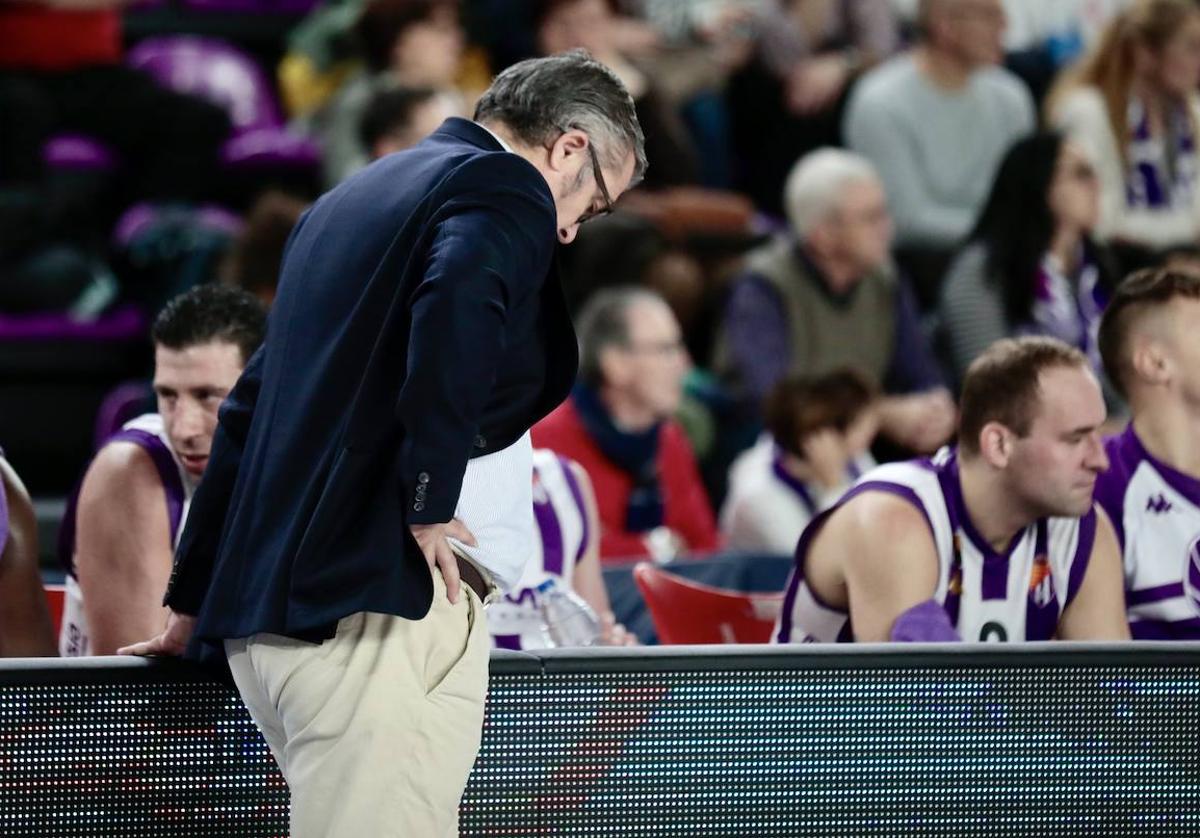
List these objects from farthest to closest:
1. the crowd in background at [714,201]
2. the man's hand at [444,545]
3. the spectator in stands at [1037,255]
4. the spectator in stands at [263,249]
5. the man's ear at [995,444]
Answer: the spectator in stands at [1037,255]
the crowd in background at [714,201]
the spectator in stands at [263,249]
the man's ear at [995,444]
the man's hand at [444,545]

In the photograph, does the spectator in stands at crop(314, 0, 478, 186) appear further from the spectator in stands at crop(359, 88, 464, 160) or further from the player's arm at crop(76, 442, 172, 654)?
the player's arm at crop(76, 442, 172, 654)

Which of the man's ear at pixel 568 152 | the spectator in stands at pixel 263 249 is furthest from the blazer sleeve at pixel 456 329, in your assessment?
the spectator in stands at pixel 263 249

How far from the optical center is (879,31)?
313 inches

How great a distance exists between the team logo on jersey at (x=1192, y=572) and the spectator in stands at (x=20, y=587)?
6.71 ft

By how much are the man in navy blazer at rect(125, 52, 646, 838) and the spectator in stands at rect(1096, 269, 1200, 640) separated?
5.16 feet

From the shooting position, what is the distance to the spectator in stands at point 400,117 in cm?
564

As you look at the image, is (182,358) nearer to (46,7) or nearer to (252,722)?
(252,722)

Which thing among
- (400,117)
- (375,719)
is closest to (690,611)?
(375,719)

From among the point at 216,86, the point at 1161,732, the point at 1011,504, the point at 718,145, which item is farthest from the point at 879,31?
the point at 1161,732

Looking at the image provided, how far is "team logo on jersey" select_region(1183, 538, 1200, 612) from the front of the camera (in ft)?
11.8

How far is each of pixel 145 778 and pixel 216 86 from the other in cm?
486

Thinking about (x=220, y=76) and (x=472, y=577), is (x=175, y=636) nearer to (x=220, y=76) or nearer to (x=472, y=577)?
(x=472, y=577)

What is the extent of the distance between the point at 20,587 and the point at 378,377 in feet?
3.66

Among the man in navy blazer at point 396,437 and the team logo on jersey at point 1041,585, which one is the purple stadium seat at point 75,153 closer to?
the team logo on jersey at point 1041,585
